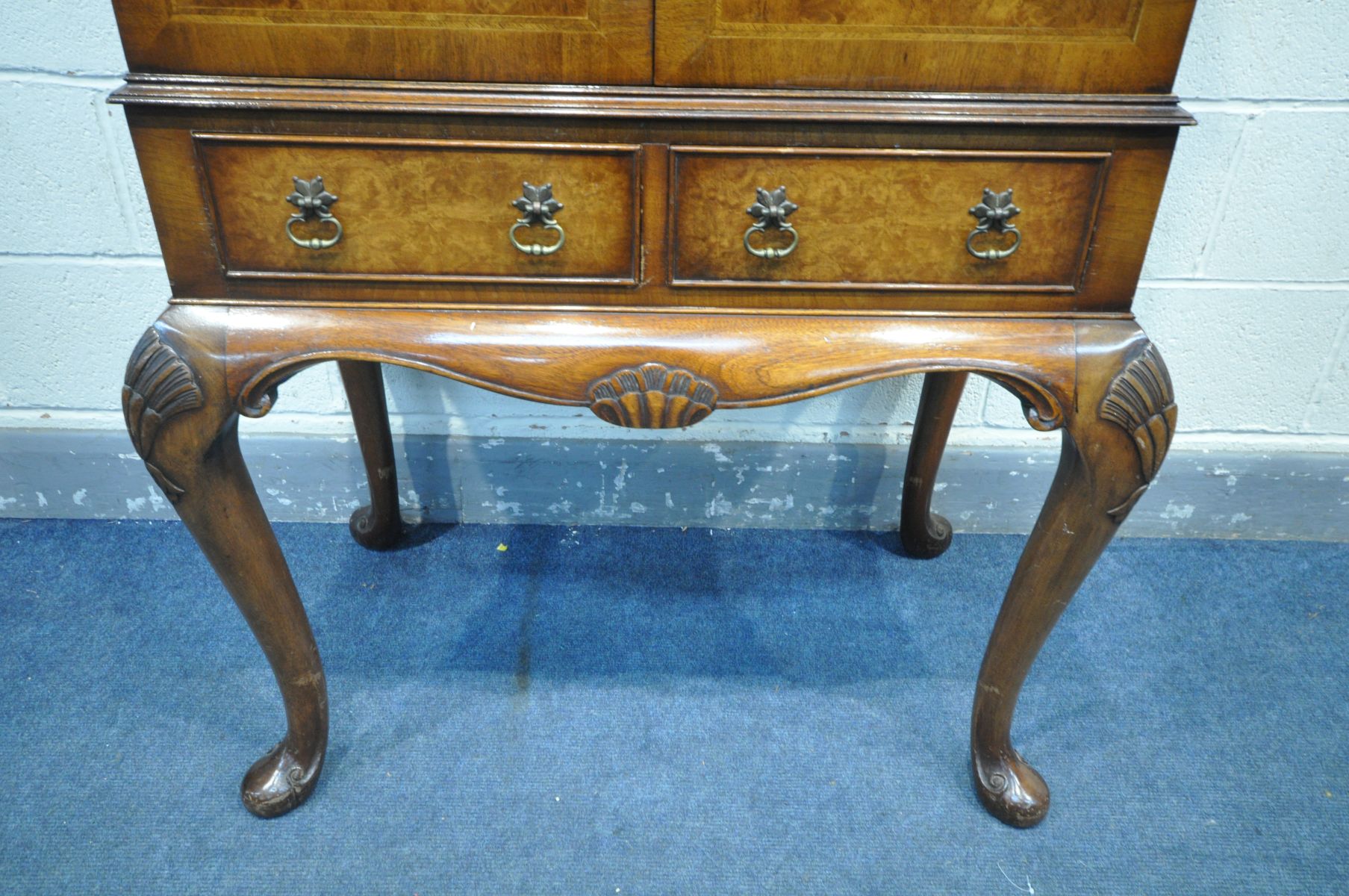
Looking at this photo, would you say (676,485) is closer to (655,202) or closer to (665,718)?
(665,718)

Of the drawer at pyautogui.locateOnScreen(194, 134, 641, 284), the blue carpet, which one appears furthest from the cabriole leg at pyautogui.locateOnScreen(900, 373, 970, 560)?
the drawer at pyautogui.locateOnScreen(194, 134, 641, 284)

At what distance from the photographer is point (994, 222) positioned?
2.52ft

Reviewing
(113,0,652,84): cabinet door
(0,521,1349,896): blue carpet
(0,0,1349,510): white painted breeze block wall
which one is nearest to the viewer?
(113,0,652,84): cabinet door

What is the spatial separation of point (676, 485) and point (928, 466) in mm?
412

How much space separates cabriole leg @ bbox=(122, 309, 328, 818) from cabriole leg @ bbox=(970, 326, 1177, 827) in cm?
76

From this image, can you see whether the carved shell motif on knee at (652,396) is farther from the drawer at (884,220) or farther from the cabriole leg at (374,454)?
the cabriole leg at (374,454)

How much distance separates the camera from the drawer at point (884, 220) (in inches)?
29.6

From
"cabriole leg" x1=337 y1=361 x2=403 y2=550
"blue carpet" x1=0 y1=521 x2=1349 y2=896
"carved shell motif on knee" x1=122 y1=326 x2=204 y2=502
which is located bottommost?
"blue carpet" x1=0 y1=521 x2=1349 y2=896

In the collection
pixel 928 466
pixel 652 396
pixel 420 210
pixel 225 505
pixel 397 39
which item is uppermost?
pixel 397 39

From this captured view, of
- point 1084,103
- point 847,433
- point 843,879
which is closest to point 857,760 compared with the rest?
point 843,879

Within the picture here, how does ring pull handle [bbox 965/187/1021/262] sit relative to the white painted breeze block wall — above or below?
above

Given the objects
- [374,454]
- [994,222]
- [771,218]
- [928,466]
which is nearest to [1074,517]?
[994,222]

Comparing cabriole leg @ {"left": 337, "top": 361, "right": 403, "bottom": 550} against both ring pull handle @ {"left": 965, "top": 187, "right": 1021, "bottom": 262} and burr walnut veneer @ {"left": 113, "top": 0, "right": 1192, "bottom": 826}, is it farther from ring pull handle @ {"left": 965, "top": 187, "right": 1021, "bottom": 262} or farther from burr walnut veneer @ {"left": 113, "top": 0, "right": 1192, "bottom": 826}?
ring pull handle @ {"left": 965, "top": 187, "right": 1021, "bottom": 262}

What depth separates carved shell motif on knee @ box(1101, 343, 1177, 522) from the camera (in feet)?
2.65
